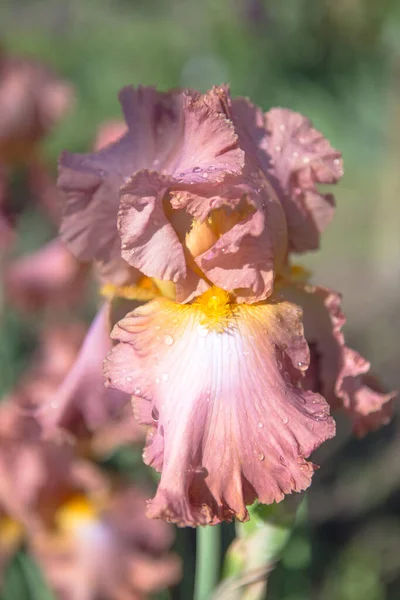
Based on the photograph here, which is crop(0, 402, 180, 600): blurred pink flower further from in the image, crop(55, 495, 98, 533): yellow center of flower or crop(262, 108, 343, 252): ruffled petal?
crop(262, 108, 343, 252): ruffled petal

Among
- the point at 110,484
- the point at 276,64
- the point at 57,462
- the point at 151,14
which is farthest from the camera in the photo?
the point at 151,14

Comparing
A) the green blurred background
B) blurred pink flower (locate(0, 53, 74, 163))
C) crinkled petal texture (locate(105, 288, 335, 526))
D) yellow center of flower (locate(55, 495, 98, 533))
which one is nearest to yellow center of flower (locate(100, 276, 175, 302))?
crinkled petal texture (locate(105, 288, 335, 526))

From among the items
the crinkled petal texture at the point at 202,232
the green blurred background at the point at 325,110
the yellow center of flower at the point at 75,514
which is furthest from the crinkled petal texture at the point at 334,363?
the yellow center of flower at the point at 75,514

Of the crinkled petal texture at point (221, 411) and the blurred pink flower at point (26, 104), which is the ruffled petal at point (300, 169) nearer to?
the crinkled petal texture at point (221, 411)

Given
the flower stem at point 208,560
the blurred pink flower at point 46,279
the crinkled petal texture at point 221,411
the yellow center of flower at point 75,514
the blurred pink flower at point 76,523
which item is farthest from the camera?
the blurred pink flower at point 46,279

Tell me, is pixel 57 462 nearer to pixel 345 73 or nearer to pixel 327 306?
pixel 327 306

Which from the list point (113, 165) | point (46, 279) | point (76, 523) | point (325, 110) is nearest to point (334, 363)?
point (113, 165)

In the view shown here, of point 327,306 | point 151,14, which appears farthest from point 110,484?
point 151,14
